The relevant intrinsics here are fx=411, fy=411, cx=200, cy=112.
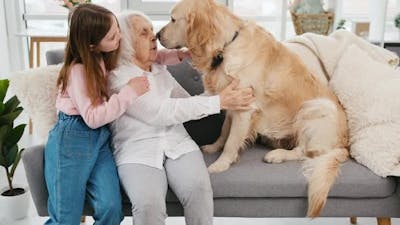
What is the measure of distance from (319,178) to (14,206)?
1.54 m

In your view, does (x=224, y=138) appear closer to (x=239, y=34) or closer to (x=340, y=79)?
(x=239, y=34)

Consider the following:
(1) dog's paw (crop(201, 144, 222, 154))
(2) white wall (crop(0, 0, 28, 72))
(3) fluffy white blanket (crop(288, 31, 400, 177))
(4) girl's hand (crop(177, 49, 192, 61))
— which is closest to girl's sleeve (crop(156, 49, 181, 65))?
(4) girl's hand (crop(177, 49, 192, 61))

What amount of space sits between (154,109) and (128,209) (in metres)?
0.41

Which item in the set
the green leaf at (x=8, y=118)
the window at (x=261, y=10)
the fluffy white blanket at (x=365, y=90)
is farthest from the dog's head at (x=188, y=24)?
the window at (x=261, y=10)

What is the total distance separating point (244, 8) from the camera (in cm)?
400

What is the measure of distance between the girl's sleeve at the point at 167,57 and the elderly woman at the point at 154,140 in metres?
0.10

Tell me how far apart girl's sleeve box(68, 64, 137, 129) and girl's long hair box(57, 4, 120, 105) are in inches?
0.8

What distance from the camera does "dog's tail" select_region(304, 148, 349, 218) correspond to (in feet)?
5.22

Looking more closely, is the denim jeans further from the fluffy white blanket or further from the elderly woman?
the fluffy white blanket

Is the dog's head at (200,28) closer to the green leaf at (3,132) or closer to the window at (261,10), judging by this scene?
the green leaf at (3,132)

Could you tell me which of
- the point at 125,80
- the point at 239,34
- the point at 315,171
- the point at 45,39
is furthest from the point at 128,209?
the point at 45,39

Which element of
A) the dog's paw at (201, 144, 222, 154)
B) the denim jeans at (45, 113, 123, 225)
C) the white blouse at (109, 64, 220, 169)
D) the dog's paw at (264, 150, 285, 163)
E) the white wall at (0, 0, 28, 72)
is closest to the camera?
the denim jeans at (45, 113, 123, 225)

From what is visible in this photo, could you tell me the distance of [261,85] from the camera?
6.03ft

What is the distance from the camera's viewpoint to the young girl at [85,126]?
1.46 m
